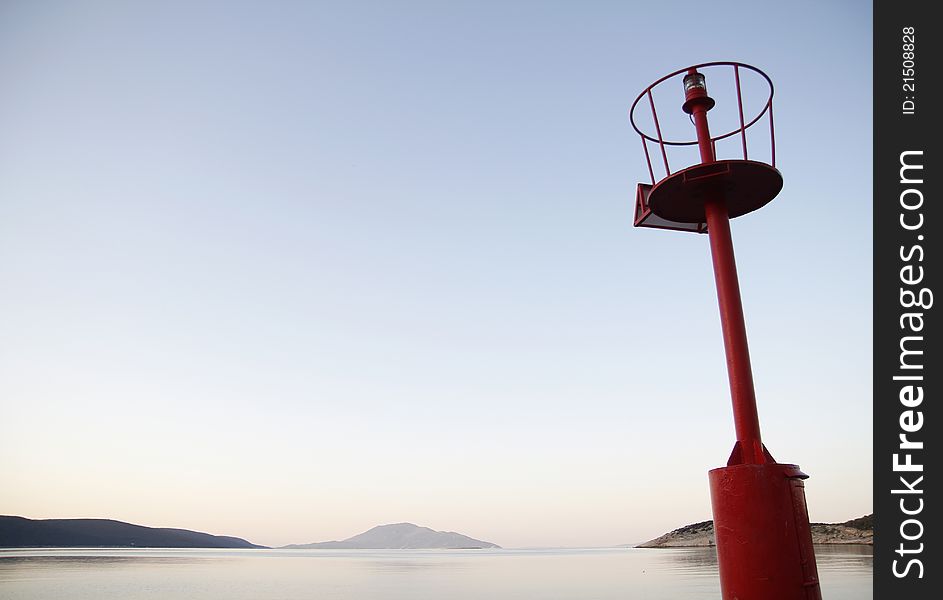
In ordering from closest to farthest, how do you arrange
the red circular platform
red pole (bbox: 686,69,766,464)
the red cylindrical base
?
the red cylindrical base → red pole (bbox: 686,69,766,464) → the red circular platform

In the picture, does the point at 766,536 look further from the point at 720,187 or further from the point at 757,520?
the point at 720,187

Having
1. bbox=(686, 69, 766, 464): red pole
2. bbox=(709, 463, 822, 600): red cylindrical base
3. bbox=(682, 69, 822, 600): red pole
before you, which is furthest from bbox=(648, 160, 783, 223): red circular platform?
bbox=(709, 463, 822, 600): red cylindrical base

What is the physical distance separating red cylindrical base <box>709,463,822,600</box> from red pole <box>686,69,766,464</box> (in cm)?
44

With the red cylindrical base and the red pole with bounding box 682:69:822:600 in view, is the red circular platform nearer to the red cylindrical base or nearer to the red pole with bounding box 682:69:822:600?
the red pole with bounding box 682:69:822:600

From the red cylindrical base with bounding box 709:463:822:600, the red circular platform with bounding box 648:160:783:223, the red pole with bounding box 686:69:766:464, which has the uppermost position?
the red circular platform with bounding box 648:160:783:223

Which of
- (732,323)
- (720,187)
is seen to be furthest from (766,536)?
(720,187)

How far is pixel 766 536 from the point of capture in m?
7.92

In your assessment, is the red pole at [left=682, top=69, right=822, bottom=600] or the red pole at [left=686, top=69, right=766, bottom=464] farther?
the red pole at [left=686, top=69, right=766, bottom=464]

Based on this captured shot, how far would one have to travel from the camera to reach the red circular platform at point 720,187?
916cm

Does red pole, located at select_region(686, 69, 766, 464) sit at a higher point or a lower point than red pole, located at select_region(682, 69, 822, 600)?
higher

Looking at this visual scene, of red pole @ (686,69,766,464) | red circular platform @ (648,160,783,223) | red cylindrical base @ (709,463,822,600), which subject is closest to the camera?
red cylindrical base @ (709,463,822,600)

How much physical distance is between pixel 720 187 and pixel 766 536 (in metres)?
4.69

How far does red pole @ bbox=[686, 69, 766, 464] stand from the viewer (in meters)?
8.70
